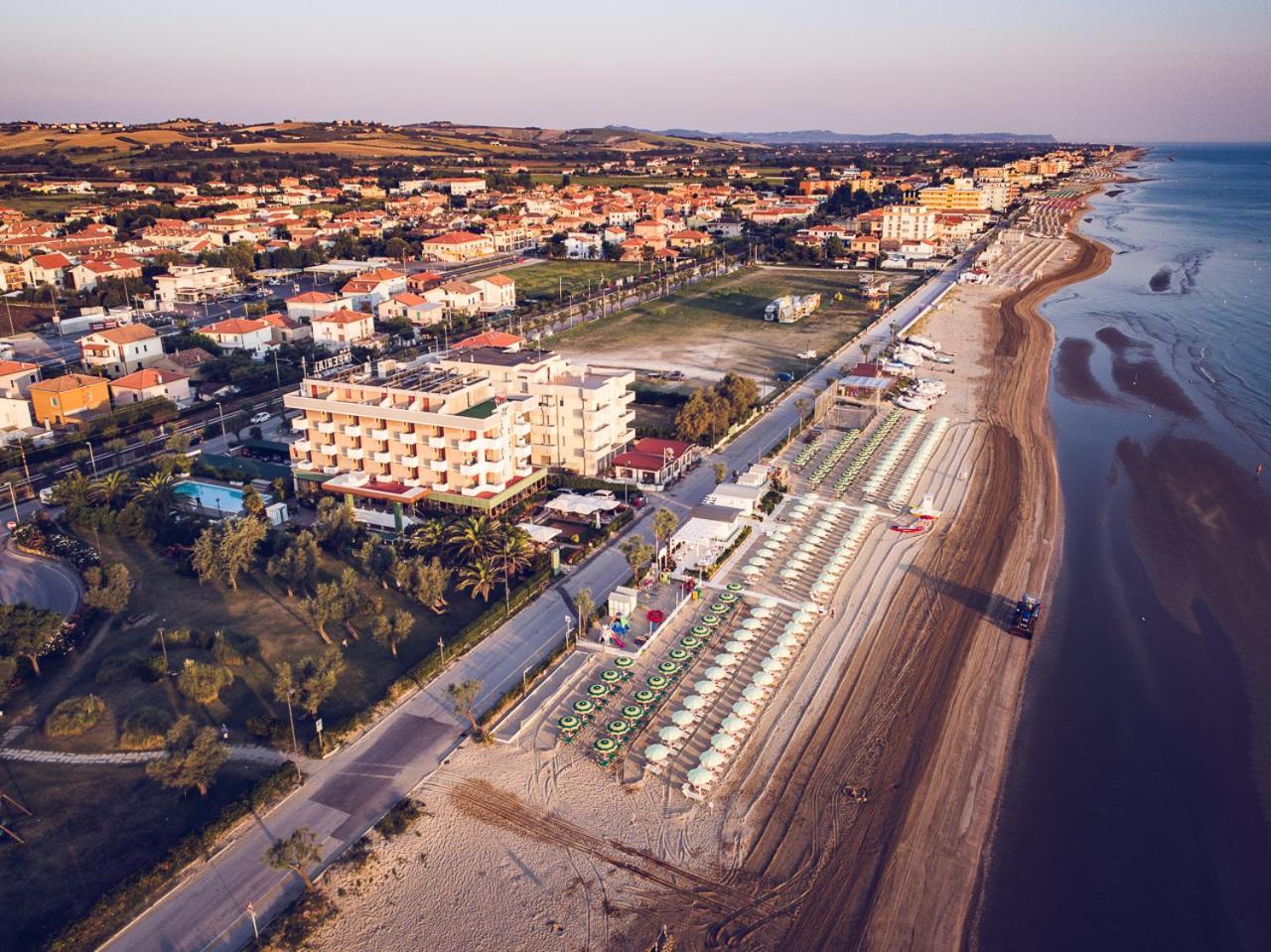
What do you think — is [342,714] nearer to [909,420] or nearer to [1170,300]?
[909,420]

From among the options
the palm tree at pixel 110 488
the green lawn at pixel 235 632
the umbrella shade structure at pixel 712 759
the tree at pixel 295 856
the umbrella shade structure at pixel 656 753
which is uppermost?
the tree at pixel 295 856

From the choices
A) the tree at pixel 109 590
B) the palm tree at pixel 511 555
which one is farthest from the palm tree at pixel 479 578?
the tree at pixel 109 590

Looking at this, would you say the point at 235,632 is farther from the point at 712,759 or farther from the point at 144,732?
the point at 712,759

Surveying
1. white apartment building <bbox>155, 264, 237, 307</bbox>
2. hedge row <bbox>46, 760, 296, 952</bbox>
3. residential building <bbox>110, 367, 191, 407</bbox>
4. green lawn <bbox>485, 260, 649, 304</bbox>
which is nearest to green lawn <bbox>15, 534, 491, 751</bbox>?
hedge row <bbox>46, 760, 296, 952</bbox>

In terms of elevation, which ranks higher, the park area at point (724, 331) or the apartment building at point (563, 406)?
the apartment building at point (563, 406)

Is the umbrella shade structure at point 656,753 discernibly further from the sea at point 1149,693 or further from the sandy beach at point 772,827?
the sea at point 1149,693

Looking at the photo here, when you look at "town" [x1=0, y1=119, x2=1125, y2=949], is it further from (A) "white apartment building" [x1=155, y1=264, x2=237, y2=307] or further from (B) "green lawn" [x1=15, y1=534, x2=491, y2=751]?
(A) "white apartment building" [x1=155, y1=264, x2=237, y2=307]
